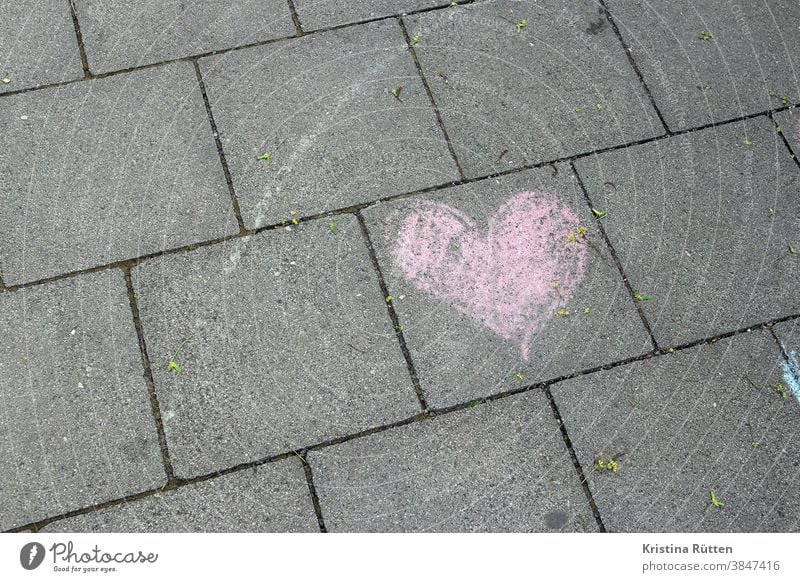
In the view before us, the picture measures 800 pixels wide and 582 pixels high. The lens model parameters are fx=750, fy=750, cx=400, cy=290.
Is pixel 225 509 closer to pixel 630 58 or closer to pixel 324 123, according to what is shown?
pixel 324 123

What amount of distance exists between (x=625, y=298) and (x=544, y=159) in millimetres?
642

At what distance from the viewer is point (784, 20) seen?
11.0 feet

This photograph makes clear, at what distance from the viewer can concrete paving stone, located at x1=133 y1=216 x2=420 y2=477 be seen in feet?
8.32

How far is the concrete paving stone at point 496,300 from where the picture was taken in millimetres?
2666

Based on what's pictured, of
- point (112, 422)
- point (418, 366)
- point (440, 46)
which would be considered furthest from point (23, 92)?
point (418, 366)

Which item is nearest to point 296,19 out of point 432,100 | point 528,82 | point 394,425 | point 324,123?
point 324,123

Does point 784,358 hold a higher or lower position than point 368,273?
lower

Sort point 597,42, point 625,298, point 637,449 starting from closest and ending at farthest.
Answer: point 637,449 → point 625,298 → point 597,42

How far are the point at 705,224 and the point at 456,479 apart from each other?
140cm

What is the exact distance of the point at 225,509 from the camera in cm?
246

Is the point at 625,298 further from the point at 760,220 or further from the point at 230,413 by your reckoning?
the point at 230,413

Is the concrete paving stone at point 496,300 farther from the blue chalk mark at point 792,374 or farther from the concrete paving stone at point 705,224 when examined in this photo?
the blue chalk mark at point 792,374

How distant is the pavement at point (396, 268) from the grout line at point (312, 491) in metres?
0.02

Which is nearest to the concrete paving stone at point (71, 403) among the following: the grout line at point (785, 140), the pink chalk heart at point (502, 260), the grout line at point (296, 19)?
the pink chalk heart at point (502, 260)
